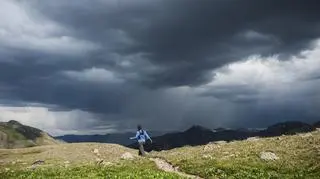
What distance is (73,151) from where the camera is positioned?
108 metres

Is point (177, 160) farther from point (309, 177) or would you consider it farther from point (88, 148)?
point (88, 148)

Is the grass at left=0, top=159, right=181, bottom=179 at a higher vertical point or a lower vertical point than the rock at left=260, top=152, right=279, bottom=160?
lower

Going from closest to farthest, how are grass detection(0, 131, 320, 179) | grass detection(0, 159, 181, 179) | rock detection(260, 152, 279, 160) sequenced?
1. grass detection(0, 159, 181, 179)
2. grass detection(0, 131, 320, 179)
3. rock detection(260, 152, 279, 160)

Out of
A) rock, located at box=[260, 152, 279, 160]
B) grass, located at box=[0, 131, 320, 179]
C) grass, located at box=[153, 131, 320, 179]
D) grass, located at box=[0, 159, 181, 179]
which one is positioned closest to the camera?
grass, located at box=[0, 159, 181, 179]

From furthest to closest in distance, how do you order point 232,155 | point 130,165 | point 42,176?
point 232,155 → point 130,165 → point 42,176

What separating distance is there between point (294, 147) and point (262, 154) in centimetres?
707

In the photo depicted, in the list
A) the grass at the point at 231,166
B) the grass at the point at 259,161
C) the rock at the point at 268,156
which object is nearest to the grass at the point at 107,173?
the grass at the point at 231,166

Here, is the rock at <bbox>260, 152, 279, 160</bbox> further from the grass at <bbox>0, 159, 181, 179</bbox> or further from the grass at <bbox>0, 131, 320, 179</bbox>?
the grass at <bbox>0, 159, 181, 179</bbox>

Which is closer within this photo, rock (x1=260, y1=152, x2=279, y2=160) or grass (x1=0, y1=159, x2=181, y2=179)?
grass (x1=0, y1=159, x2=181, y2=179)

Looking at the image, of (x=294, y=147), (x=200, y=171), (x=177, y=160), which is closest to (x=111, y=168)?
(x=200, y=171)

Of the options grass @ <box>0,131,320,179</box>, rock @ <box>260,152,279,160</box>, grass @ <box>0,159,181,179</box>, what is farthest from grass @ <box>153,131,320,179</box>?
grass @ <box>0,159,181,179</box>

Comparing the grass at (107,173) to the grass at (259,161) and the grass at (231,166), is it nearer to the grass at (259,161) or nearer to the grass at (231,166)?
the grass at (231,166)

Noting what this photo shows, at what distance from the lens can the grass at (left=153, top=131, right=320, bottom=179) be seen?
4834cm

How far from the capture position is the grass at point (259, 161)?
159ft
